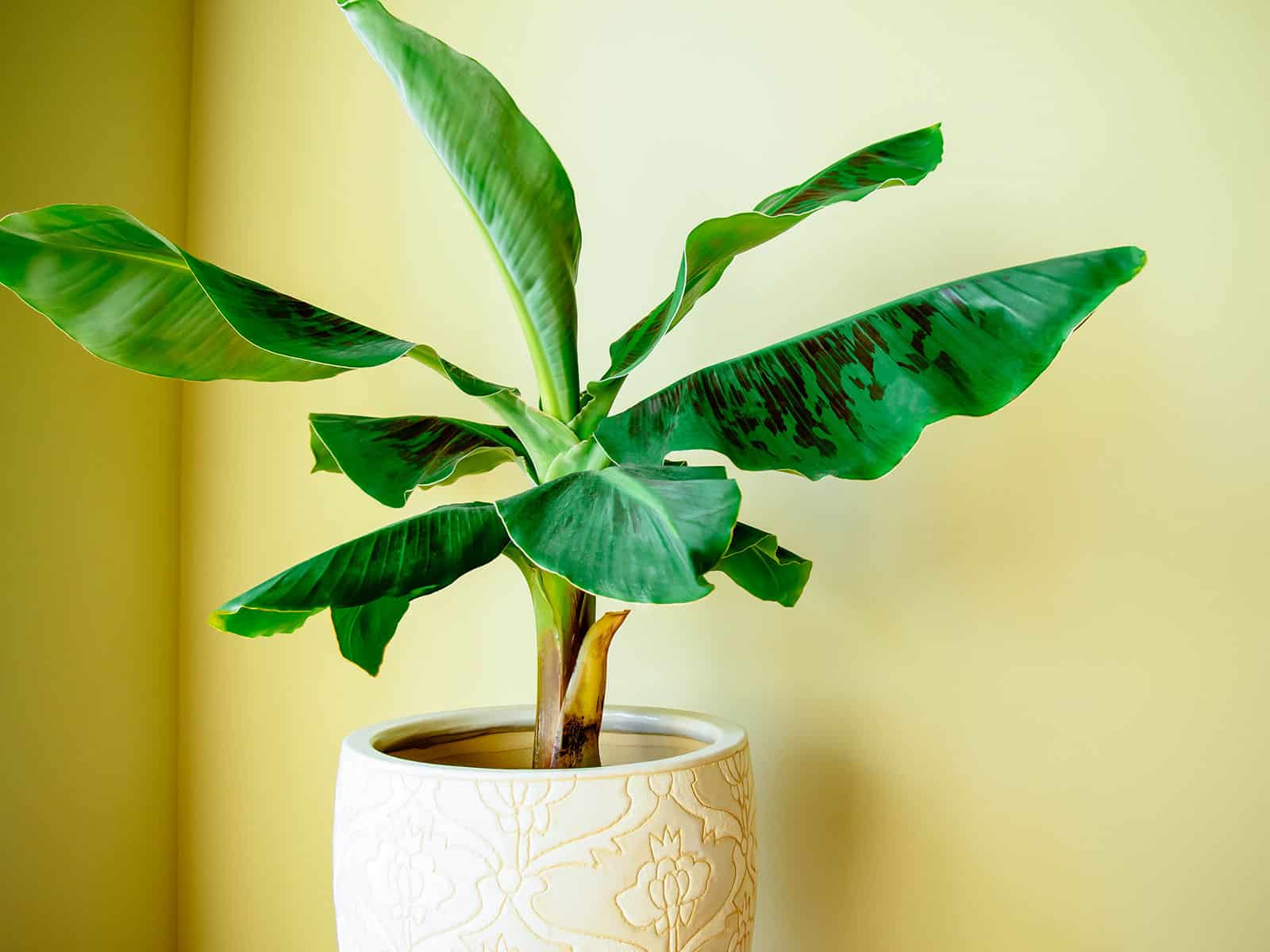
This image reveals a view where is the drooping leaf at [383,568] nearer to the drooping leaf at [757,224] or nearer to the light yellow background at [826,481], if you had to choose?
the drooping leaf at [757,224]

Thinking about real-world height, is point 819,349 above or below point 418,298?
below

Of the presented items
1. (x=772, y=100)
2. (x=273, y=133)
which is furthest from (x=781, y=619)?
(x=273, y=133)

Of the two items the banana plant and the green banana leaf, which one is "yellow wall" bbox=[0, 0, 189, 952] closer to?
the banana plant

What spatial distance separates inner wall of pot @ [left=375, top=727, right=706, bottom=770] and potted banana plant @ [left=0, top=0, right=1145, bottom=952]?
5cm

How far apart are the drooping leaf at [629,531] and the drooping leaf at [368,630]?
34 cm

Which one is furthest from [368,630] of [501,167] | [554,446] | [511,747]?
[501,167]

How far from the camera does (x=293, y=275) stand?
49.8 inches

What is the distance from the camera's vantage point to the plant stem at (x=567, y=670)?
73cm

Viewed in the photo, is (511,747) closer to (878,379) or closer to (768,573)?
(768,573)

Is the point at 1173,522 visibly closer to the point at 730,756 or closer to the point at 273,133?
the point at 730,756

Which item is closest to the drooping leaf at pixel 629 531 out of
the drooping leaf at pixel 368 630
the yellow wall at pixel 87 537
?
the drooping leaf at pixel 368 630

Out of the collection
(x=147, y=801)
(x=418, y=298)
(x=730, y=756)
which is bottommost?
(x=147, y=801)

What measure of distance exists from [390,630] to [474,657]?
0.26 metres

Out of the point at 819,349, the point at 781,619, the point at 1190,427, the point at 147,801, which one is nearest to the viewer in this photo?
the point at 819,349
